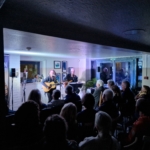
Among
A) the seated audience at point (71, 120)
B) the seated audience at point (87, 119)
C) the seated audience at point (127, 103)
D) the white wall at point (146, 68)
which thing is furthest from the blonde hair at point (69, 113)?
the white wall at point (146, 68)

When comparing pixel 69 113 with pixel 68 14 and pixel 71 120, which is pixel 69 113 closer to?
pixel 71 120

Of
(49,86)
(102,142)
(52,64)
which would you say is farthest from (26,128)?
(52,64)

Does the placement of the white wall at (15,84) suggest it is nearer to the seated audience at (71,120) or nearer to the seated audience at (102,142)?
the seated audience at (71,120)

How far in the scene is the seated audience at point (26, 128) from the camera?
5.82 feet

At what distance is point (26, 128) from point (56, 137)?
2.17 feet

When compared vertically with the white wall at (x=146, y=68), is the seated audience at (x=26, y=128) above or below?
below

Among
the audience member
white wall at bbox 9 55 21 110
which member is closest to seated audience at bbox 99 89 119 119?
the audience member

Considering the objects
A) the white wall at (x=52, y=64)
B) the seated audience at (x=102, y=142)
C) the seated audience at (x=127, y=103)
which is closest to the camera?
the seated audience at (x=102, y=142)

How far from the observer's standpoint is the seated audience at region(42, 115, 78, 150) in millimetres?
1276

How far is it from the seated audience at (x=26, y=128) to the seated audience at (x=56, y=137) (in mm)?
547

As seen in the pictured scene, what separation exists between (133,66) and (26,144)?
5854 mm

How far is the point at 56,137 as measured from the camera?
1290 millimetres

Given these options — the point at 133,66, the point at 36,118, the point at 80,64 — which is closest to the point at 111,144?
the point at 36,118

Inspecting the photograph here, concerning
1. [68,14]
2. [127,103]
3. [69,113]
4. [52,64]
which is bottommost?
[127,103]
